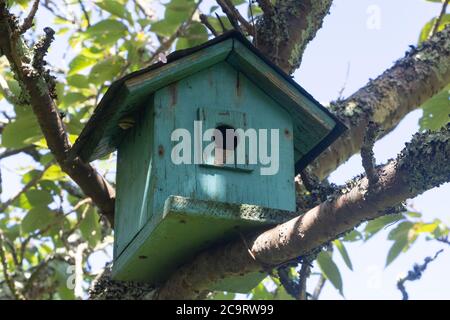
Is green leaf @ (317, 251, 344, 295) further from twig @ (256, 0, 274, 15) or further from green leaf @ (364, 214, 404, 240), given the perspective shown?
twig @ (256, 0, 274, 15)

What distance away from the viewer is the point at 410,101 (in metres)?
4.24

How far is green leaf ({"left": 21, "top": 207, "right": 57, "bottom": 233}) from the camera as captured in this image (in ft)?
15.5

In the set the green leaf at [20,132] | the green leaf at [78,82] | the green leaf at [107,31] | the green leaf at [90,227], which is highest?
the green leaf at [107,31]

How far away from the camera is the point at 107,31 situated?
475cm

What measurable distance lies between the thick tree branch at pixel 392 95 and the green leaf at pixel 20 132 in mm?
1404

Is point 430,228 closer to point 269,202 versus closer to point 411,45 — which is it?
point 411,45

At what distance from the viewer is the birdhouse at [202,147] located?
3092mm

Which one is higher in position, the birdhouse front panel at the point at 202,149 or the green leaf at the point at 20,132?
the green leaf at the point at 20,132

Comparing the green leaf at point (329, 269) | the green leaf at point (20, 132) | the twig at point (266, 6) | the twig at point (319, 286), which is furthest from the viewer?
the twig at point (319, 286)

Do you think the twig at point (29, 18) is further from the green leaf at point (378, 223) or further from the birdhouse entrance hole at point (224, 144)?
the green leaf at point (378, 223)

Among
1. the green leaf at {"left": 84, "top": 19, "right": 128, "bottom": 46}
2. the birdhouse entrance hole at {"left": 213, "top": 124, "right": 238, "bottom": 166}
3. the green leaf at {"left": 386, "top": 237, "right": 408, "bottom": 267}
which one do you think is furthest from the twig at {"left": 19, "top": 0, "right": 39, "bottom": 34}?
the green leaf at {"left": 386, "top": 237, "right": 408, "bottom": 267}

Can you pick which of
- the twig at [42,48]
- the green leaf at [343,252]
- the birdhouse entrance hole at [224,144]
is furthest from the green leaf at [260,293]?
the twig at [42,48]

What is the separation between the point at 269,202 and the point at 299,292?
0.66 meters

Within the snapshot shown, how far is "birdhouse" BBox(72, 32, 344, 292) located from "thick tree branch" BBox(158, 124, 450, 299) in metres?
0.08
